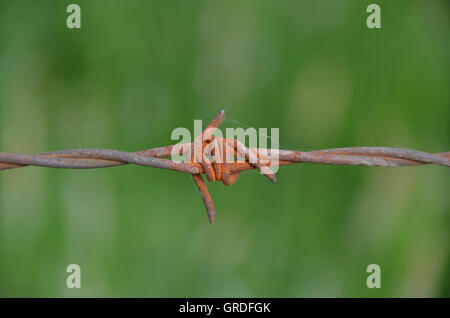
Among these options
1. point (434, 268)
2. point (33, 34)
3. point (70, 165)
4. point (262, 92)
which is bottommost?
point (434, 268)

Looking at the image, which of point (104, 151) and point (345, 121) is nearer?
point (104, 151)

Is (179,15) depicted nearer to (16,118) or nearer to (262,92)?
(262,92)

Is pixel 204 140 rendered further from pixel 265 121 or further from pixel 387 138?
pixel 387 138

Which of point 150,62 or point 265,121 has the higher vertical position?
point 150,62

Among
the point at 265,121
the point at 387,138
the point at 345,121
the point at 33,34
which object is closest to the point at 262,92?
the point at 265,121

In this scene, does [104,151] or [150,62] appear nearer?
[104,151]

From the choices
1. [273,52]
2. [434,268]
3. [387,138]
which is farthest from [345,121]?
[434,268]
